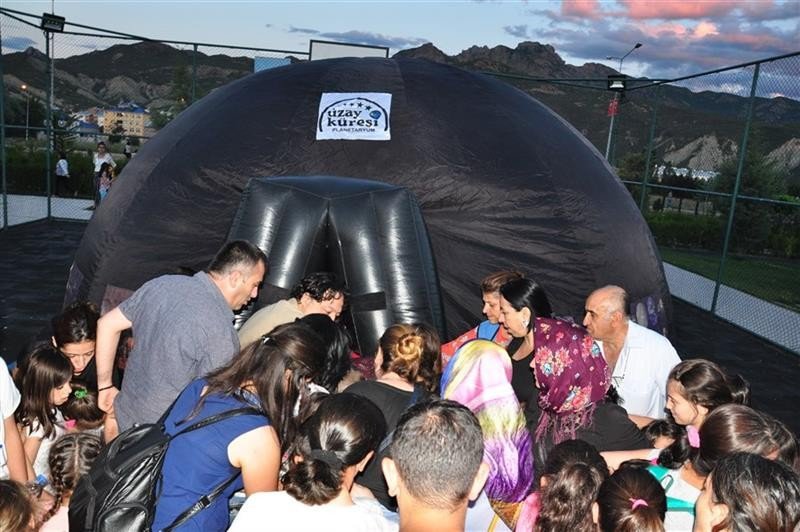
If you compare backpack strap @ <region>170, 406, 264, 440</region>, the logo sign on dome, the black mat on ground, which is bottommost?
the black mat on ground

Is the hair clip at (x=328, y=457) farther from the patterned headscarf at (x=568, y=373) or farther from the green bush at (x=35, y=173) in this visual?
the green bush at (x=35, y=173)

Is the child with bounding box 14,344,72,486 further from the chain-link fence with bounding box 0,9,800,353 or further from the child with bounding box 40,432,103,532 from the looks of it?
the chain-link fence with bounding box 0,9,800,353

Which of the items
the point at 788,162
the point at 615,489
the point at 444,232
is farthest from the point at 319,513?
the point at 788,162

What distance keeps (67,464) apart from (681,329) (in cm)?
1027

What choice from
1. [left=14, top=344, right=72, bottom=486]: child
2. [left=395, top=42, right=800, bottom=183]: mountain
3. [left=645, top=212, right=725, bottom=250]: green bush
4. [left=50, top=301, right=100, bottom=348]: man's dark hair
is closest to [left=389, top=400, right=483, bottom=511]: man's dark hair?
[left=14, top=344, right=72, bottom=486]: child

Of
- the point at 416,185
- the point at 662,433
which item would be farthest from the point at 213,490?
the point at 416,185

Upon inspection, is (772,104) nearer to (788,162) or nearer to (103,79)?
(788,162)

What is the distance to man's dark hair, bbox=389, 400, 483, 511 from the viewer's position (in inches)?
92.0

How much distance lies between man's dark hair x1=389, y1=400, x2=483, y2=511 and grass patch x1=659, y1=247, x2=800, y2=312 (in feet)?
53.6

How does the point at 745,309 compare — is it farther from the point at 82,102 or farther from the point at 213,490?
the point at 82,102

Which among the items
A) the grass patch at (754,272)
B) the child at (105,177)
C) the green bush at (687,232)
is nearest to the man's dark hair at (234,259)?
the child at (105,177)

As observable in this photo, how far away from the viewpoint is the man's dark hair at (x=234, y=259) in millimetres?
4098

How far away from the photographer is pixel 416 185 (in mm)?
6992

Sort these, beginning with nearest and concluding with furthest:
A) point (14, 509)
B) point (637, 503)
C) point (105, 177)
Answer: point (14, 509)
point (637, 503)
point (105, 177)
